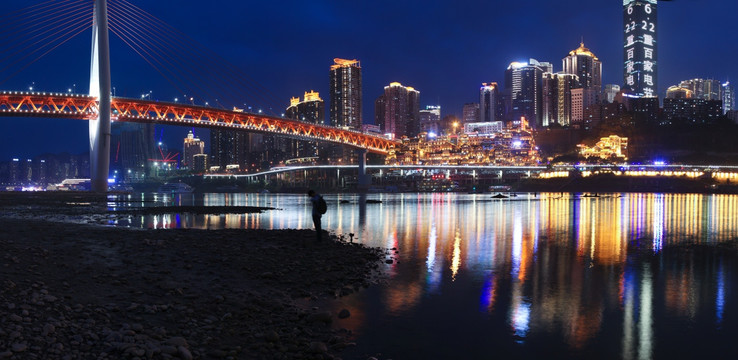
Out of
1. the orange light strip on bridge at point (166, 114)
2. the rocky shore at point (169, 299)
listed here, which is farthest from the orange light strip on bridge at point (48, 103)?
the rocky shore at point (169, 299)

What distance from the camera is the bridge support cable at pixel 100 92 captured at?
61219 millimetres

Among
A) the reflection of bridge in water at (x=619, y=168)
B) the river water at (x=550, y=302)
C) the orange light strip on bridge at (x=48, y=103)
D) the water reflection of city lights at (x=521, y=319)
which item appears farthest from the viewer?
the reflection of bridge in water at (x=619, y=168)

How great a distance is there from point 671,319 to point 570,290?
2.69 metres

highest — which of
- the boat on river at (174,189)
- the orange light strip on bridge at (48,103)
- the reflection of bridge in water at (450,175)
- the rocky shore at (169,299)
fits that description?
the orange light strip on bridge at (48,103)

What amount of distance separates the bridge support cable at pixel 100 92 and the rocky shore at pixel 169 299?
5306cm

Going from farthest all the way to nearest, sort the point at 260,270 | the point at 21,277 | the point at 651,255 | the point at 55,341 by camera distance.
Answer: the point at 651,255, the point at 260,270, the point at 21,277, the point at 55,341

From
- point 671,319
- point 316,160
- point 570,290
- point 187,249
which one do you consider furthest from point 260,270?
point 316,160

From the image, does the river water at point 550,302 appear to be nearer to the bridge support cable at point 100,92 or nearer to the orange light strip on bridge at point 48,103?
the bridge support cable at point 100,92

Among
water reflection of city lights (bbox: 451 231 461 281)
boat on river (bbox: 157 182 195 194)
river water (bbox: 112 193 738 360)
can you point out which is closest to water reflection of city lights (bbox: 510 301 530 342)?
river water (bbox: 112 193 738 360)

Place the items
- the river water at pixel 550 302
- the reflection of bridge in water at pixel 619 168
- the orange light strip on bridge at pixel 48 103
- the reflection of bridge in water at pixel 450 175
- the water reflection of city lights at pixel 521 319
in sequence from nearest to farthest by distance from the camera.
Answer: the river water at pixel 550 302 → the water reflection of city lights at pixel 521 319 → the orange light strip on bridge at pixel 48 103 → the reflection of bridge in water at pixel 619 168 → the reflection of bridge in water at pixel 450 175

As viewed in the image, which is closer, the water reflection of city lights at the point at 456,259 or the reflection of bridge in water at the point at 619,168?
the water reflection of city lights at the point at 456,259

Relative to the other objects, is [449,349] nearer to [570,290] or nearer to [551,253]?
[570,290]

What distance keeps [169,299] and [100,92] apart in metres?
65.2

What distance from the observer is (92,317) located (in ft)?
24.0
